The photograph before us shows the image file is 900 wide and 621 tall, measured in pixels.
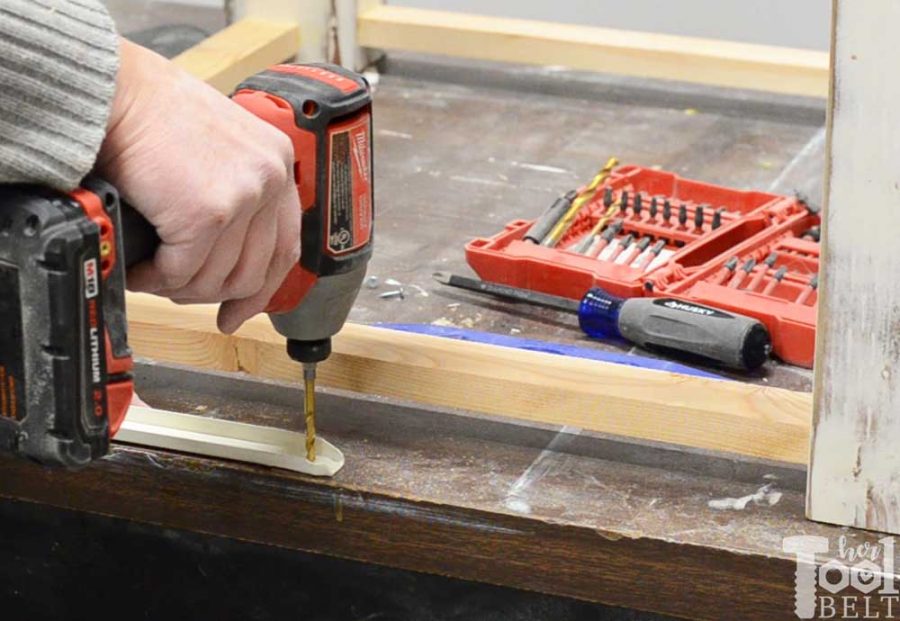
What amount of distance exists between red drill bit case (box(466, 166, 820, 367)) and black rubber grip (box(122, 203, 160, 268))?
2.29 feet

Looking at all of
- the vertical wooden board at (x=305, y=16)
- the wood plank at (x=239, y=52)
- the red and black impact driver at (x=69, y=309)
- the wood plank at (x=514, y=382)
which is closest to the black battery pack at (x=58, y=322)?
the red and black impact driver at (x=69, y=309)

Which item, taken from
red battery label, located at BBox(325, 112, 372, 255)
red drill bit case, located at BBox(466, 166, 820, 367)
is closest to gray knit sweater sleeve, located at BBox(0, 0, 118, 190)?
red battery label, located at BBox(325, 112, 372, 255)

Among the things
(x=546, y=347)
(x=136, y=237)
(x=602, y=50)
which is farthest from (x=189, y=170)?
(x=602, y=50)

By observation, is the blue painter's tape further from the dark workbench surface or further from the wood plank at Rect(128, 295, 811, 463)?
the wood plank at Rect(128, 295, 811, 463)

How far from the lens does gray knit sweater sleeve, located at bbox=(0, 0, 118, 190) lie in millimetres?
905

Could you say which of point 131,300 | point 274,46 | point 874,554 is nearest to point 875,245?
point 874,554

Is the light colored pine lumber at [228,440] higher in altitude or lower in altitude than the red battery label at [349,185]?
lower

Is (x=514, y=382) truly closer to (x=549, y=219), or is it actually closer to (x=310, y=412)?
(x=310, y=412)

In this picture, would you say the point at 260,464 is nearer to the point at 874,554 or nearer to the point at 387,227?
the point at 874,554

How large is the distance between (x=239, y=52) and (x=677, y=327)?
0.98m

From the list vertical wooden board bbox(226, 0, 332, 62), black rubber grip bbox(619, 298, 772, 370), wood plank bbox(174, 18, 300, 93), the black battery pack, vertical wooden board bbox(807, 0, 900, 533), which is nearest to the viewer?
the black battery pack

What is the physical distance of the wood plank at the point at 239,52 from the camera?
7.07 feet

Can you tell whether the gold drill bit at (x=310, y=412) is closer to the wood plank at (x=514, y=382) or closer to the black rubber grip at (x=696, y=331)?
the wood plank at (x=514, y=382)

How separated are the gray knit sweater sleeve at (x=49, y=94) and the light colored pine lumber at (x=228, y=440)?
1.34ft
